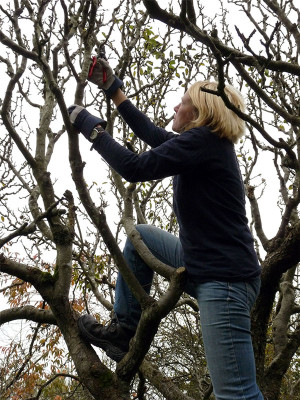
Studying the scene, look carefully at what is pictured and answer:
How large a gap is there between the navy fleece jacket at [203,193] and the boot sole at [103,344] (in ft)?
1.65

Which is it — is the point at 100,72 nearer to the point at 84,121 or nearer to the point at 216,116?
the point at 84,121

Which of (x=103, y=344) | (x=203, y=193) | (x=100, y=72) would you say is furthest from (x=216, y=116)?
(x=103, y=344)

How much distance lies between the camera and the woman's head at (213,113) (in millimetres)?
2080

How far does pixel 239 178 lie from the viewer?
2.13m

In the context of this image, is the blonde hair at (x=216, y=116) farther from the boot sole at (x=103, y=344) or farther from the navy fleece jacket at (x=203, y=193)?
the boot sole at (x=103, y=344)

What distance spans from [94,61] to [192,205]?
3.00ft

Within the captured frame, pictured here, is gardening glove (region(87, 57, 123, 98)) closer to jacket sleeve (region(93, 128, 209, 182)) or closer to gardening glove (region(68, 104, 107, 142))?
gardening glove (region(68, 104, 107, 142))

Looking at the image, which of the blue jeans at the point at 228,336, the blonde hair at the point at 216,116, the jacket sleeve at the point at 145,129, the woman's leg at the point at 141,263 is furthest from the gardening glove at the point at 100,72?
the blue jeans at the point at 228,336

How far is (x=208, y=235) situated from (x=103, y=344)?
0.68 meters

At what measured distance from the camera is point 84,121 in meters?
2.01

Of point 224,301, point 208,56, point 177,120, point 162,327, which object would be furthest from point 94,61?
point 162,327

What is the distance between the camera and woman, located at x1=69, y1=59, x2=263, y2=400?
5.98 feet

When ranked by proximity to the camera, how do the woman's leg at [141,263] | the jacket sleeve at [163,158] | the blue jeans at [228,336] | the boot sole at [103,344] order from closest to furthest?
the blue jeans at [228,336] → the jacket sleeve at [163,158] → the boot sole at [103,344] → the woman's leg at [141,263]

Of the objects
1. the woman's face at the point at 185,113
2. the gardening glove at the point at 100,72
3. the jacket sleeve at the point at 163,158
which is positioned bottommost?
the jacket sleeve at the point at 163,158
